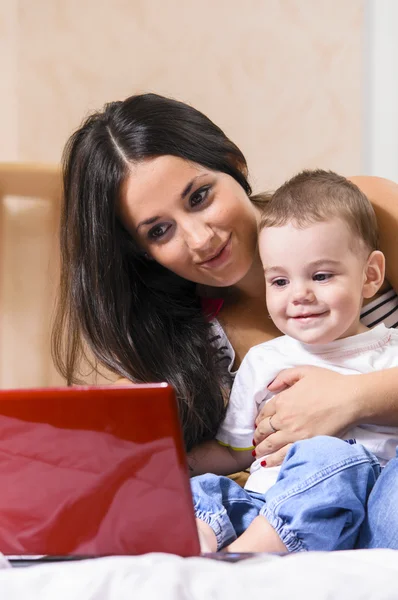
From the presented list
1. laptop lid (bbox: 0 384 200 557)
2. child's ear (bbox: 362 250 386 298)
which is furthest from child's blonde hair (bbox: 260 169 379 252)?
laptop lid (bbox: 0 384 200 557)

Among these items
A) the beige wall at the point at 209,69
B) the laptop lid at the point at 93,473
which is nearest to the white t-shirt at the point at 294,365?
the laptop lid at the point at 93,473

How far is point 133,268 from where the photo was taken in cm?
164

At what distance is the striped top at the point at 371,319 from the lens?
4.85 ft

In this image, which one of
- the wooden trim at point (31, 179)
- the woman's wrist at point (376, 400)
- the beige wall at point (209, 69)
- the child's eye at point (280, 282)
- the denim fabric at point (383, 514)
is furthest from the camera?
the beige wall at point (209, 69)

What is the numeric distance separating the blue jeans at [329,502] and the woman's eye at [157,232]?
56 centimetres

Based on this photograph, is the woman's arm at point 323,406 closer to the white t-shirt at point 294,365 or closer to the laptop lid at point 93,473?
the white t-shirt at point 294,365

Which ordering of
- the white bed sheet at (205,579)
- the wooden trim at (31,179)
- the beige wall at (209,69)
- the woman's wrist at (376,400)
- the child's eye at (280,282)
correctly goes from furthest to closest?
the beige wall at (209,69)
the wooden trim at (31,179)
the child's eye at (280,282)
the woman's wrist at (376,400)
the white bed sheet at (205,579)

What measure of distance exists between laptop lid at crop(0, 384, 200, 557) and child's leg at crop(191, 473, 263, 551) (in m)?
0.27

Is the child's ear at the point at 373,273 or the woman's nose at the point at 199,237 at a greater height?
the woman's nose at the point at 199,237

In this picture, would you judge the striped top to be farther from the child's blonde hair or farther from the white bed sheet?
the white bed sheet

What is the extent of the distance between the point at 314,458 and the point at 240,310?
64 cm

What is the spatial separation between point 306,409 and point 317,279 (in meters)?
0.21

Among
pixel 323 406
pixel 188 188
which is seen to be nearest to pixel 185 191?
pixel 188 188

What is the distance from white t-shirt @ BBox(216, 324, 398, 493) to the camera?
1232mm
